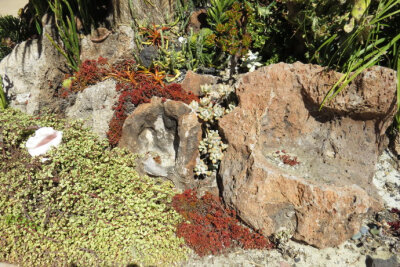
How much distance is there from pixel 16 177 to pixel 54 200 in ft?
2.32

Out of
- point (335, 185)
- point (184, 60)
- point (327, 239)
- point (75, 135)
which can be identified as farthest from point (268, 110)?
point (75, 135)

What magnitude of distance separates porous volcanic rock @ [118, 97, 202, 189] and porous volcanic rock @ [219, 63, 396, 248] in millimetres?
537

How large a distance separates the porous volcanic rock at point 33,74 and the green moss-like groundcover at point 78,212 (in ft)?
4.31

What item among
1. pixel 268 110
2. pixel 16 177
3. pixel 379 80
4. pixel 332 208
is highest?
pixel 379 80

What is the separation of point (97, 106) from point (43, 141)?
116cm

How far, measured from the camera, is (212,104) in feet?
14.7

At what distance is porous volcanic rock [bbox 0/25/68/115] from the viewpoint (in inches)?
207

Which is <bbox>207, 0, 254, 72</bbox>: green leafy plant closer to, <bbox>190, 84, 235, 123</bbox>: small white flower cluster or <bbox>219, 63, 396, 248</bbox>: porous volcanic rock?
<bbox>190, 84, 235, 123</bbox>: small white flower cluster

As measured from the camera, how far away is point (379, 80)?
10.7 feet

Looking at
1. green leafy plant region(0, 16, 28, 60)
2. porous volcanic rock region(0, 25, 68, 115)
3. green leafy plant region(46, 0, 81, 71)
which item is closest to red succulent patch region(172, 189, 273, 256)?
porous volcanic rock region(0, 25, 68, 115)

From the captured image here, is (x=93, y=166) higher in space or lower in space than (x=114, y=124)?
lower

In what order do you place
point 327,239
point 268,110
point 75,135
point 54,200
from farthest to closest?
point 75,135, point 268,110, point 54,200, point 327,239

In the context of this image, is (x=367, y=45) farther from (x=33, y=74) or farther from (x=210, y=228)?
(x=33, y=74)

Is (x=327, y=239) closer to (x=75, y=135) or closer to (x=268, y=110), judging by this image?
(x=268, y=110)
